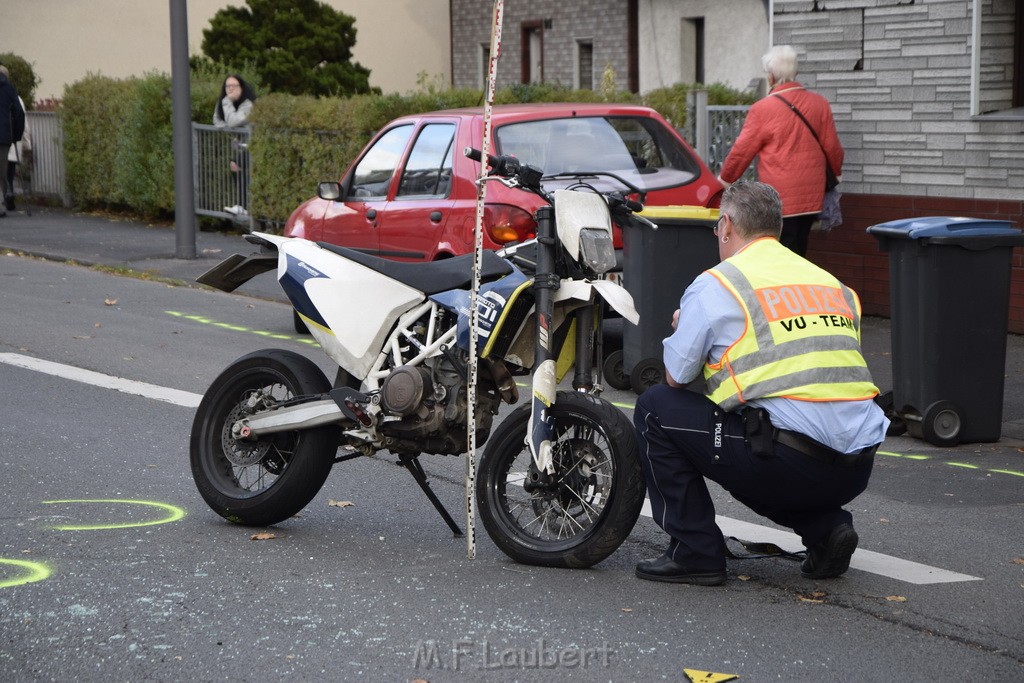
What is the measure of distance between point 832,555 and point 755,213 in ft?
3.97

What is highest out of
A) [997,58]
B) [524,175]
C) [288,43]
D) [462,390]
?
[288,43]

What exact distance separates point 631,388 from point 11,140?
42.5 feet

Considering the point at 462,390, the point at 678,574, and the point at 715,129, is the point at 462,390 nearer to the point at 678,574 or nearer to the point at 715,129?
the point at 678,574

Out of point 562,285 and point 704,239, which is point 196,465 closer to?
point 562,285

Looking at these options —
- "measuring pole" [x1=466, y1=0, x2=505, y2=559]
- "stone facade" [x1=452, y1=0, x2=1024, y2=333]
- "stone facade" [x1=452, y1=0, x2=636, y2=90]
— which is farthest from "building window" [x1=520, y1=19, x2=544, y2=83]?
"measuring pole" [x1=466, y1=0, x2=505, y2=559]

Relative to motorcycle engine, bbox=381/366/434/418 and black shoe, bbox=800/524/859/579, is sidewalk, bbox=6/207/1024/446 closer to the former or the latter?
black shoe, bbox=800/524/859/579

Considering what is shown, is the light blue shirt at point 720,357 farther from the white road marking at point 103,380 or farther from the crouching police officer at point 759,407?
the white road marking at point 103,380

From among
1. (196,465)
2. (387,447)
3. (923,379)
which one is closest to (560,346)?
(387,447)

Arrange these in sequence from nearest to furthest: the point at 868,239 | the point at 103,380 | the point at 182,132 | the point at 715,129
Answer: the point at 103,380 < the point at 868,239 < the point at 715,129 < the point at 182,132

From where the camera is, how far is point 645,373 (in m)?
8.93

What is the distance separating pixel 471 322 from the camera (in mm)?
5336

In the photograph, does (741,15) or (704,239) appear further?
(741,15)

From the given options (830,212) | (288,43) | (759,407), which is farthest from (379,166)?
(288,43)

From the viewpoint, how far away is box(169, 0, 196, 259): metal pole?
1514cm
